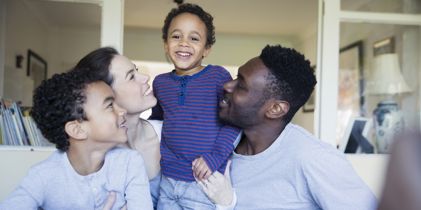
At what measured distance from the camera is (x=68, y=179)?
131 cm

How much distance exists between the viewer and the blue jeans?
1.47m

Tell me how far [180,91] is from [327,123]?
4.94 feet

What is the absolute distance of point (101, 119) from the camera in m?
1.34

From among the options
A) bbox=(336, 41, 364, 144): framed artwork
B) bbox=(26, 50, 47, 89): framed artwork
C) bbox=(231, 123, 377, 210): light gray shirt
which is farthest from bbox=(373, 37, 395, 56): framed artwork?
bbox=(26, 50, 47, 89): framed artwork

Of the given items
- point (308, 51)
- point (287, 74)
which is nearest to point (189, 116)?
point (287, 74)

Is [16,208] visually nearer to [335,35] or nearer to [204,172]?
[204,172]

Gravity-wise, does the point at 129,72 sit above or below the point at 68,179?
above

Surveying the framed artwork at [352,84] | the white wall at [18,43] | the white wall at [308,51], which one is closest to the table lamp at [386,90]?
the framed artwork at [352,84]

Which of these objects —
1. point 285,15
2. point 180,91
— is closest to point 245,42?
point 285,15

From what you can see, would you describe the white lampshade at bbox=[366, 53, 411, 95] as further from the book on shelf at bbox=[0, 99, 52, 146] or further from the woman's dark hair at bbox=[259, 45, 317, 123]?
the book on shelf at bbox=[0, 99, 52, 146]

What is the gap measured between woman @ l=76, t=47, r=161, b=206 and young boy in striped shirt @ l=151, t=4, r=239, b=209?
0.04m

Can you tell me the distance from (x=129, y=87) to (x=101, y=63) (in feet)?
0.41

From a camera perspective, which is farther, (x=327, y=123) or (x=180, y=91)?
(x=327, y=123)

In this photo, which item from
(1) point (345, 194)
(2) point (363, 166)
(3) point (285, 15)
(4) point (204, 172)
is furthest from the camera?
(3) point (285, 15)
